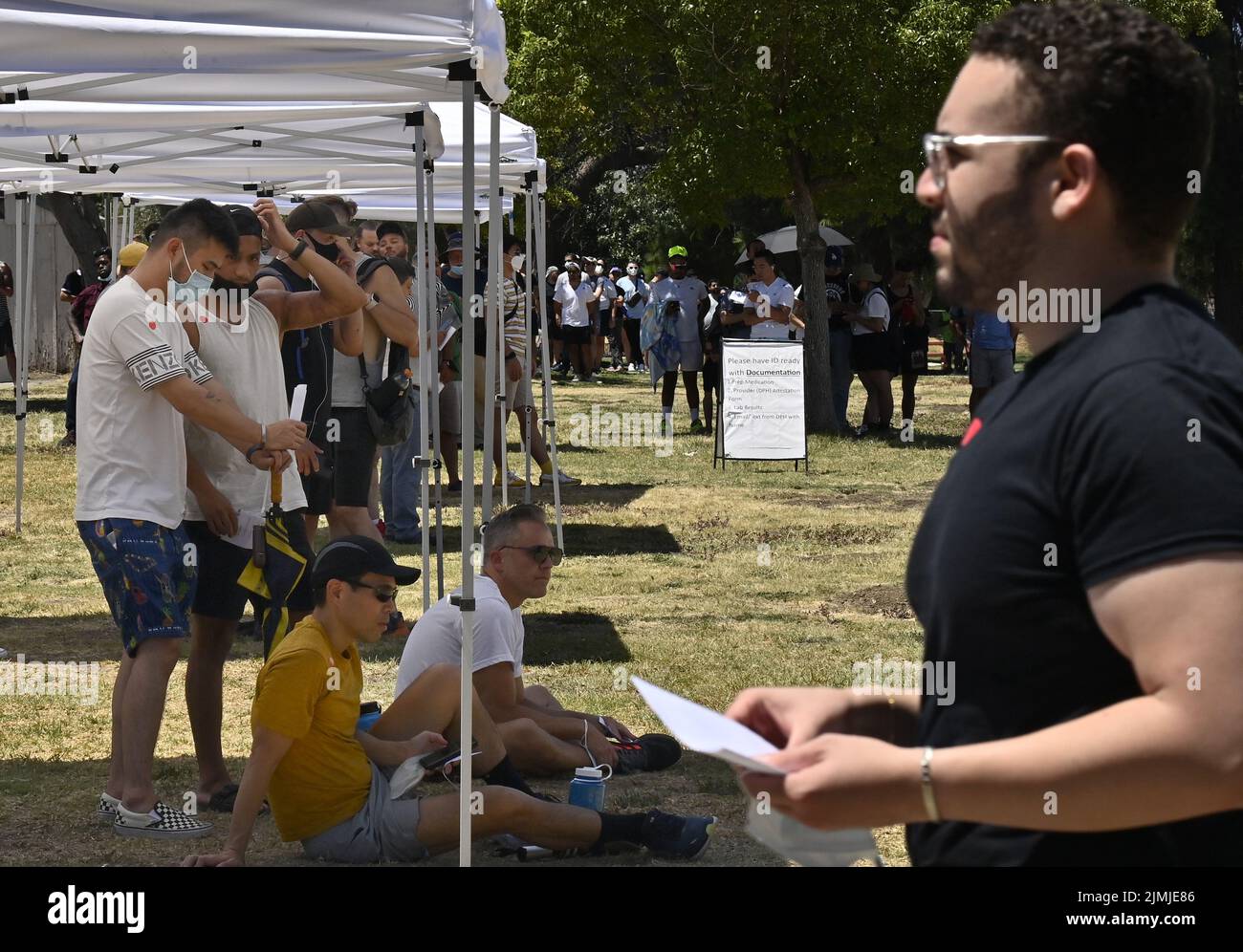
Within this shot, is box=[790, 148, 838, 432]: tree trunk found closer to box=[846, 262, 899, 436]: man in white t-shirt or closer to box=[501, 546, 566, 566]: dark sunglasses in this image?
box=[846, 262, 899, 436]: man in white t-shirt

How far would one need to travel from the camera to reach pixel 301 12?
4574 mm

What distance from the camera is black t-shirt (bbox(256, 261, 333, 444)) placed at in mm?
7445

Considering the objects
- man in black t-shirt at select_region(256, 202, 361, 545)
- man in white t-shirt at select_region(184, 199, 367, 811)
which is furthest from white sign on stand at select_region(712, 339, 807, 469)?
man in white t-shirt at select_region(184, 199, 367, 811)

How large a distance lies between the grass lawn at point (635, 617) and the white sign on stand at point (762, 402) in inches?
9.9

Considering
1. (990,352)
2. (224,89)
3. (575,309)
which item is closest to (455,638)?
(224,89)

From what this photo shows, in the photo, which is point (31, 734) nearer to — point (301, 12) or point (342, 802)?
point (342, 802)

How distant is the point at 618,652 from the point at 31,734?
284cm

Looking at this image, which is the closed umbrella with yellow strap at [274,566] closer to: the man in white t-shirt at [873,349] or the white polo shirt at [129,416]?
the white polo shirt at [129,416]

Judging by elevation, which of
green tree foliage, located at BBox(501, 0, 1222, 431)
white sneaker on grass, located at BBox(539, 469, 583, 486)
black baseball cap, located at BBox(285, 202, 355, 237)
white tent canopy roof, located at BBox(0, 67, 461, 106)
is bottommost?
white sneaker on grass, located at BBox(539, 469, 583, 486)

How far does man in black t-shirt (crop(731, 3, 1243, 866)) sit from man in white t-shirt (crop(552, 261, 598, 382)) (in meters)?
26.8

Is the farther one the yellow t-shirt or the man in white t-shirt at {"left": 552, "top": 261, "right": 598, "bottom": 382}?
the man in white t-shirt at {"left": 552, "top": 261, "right": 598, "bottom": 382}

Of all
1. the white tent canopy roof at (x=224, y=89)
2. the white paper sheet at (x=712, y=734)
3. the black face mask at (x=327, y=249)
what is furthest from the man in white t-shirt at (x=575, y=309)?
the white paper sheet at (x=712, y=734)

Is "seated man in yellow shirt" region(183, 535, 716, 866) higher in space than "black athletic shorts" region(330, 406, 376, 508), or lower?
lower
